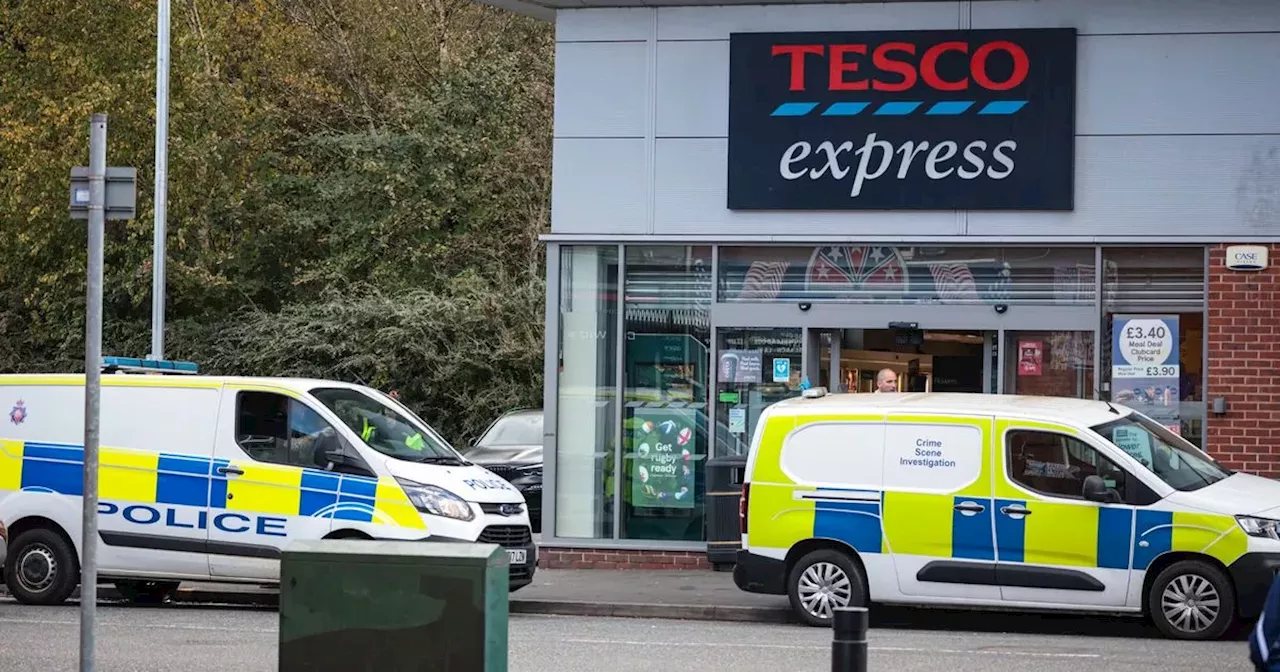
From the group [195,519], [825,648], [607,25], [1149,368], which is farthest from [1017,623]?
[607,25]

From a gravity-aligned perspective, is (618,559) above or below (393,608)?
below

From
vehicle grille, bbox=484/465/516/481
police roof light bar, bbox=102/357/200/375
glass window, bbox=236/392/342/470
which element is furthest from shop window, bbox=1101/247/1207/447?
police roof light bar, bbox=102/357/200/375

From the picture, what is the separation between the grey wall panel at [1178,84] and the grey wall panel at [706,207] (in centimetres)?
242

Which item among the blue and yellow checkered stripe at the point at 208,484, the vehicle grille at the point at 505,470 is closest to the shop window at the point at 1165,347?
the blue and yellow checkered stripe at the point at 208,484

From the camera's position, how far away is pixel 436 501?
525 inches

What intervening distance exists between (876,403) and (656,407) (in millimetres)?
3836

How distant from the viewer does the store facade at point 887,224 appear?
15.7 metres

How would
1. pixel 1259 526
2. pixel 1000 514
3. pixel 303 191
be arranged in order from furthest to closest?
1. pixel 303 191
2. pixel 1000 514
3. pixel 1259 526

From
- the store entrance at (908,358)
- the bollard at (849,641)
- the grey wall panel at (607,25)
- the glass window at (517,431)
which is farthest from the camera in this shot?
the glass window at (517,431)

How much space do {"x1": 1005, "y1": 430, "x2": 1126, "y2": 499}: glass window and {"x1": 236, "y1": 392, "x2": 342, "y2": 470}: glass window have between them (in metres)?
5.32

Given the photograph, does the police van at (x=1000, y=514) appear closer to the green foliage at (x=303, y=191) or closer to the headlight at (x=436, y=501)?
the headlight at (x=436, y=501)

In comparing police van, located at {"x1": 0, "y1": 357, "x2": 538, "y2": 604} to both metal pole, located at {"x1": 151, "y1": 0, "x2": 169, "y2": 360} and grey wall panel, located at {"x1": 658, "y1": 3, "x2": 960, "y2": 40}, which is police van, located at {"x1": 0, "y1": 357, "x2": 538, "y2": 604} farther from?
metal pole, located at {"x1": 151, "y1": 0, "x2": 169, "y2": 360}

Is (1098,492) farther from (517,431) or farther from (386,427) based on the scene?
(517,431)

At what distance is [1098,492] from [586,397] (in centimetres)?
598
